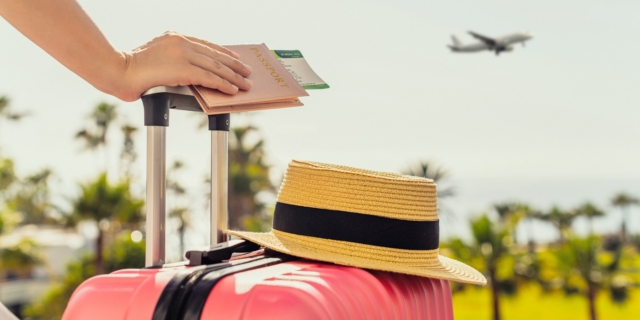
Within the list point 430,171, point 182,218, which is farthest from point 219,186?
point 182,218

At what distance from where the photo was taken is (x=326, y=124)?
48.2 m

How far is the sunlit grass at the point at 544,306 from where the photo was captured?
25.9 meters

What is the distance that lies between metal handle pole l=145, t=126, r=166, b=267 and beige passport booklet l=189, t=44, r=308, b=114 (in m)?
0.10

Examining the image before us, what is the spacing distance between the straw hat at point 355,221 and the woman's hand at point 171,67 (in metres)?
0.18

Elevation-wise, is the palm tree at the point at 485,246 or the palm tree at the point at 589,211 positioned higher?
the palm tree at the point at 589,211

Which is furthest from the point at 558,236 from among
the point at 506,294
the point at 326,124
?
the point at 326,124

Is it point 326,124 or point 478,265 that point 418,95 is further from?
point 478,265

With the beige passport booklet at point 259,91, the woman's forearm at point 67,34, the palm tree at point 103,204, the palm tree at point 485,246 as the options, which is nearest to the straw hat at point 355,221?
the beige passport booklet at point 259,91

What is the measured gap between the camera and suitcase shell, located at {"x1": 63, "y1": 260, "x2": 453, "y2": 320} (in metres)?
0.73

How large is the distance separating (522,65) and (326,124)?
16472 mm

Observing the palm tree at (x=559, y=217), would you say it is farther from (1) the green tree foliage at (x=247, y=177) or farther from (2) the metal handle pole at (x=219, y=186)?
(2) the metal handle pole at (x=219, y=186)

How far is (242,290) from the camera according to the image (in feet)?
2.46

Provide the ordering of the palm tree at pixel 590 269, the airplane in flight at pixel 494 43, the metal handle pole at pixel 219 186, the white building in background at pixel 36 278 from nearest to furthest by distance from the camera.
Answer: the metal handle pole at pixel 219 186
the airplane in flight at pixel 494 43
the palm tree at pixel 590 269
the white building in background at pixel 36 278

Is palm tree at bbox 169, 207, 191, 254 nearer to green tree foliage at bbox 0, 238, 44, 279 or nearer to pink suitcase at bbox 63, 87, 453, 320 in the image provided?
green tree foliage at bbox 0, 238, 44, 279
